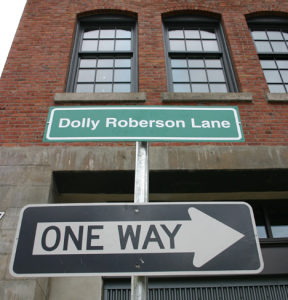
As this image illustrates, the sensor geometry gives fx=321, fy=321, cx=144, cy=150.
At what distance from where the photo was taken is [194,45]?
6664mm

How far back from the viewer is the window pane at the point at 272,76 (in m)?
6.09

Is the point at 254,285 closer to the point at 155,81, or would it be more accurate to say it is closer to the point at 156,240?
the point at 156,240

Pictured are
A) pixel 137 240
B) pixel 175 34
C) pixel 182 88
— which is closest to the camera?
pixel 137 240

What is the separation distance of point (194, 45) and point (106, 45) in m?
1.83

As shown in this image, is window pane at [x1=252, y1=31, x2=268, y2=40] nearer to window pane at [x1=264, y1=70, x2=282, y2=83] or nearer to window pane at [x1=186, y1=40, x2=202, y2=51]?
window pane at [x1=264, y1=70, x2=282, y2=83]

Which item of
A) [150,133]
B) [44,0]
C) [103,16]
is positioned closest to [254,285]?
[150,133]

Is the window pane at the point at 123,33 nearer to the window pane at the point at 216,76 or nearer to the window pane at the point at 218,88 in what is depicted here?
the window pane at the point at 216,76

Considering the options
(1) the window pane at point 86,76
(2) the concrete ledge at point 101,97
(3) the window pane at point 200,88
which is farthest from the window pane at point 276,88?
(1) the window pane at point 86,76

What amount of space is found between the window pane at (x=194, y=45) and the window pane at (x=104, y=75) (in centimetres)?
173

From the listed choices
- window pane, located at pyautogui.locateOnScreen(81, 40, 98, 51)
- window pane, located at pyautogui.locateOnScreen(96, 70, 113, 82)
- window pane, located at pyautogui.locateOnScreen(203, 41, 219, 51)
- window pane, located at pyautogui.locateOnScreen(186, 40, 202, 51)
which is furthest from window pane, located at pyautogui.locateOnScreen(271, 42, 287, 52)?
window pane, located at pyautogui.locateOnScreen(81, 40, 98, 51)

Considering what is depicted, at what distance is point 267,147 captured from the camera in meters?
4.64

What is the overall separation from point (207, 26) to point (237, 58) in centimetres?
152

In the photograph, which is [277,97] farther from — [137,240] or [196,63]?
[137,240]

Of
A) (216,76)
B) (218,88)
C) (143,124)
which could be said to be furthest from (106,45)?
(143,124)
